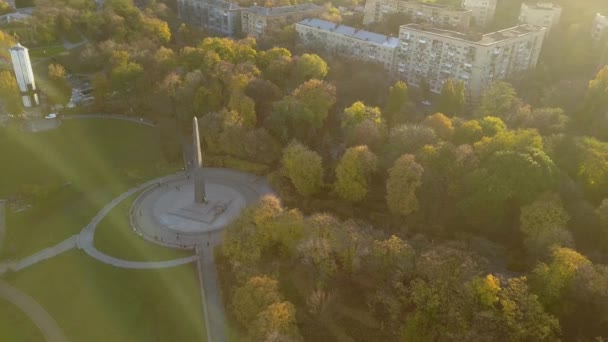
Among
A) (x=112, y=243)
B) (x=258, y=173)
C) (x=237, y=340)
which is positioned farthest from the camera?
(x=258, y=173)

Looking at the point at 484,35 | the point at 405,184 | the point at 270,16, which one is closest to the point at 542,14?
the point at 484,35

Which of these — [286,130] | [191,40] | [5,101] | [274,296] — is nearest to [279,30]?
[191,40]

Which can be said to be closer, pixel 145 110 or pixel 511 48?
pixel 145 110

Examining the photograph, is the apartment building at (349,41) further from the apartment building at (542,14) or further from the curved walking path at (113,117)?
the curved walking path at (113,117)

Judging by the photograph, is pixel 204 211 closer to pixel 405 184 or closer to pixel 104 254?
pixel 104 254

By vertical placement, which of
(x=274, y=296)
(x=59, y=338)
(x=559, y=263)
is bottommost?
(x=59, y=338)

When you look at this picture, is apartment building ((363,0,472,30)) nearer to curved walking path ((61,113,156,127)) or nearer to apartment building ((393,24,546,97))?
apartment building ((393,24,546,97))

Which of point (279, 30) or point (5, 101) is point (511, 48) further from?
point (5, 101)
